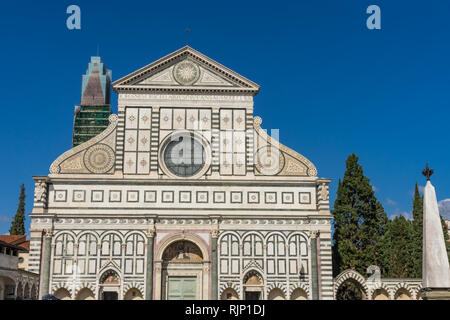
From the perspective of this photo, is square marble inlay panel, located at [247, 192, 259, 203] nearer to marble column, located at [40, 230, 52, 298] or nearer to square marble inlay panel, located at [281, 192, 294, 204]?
square marble inlay panel, located at [281, 192, 294, 204]

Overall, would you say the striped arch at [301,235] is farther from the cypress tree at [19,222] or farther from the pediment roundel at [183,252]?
the cypress tree at [19,222]

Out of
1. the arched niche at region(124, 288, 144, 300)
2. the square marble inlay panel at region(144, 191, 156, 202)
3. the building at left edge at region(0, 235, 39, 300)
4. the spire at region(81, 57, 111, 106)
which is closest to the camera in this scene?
the building at left edge at region(0, 235, 39, 300)

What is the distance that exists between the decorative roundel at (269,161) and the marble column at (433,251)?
16245mm

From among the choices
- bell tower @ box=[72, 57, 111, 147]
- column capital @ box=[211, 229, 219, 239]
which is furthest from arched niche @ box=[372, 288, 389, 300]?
bell tower @ box=[72, 57, 111, 147]

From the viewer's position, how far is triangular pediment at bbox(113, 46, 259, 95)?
108 feet

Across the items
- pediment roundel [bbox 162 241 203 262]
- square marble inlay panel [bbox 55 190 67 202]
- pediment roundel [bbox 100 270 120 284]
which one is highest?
square marble inlay panel [bbox 55 190 67 202]

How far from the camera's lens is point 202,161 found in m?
32.3

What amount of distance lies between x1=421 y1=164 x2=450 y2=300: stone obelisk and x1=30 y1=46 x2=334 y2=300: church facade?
15.3m

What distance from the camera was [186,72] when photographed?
33281mm

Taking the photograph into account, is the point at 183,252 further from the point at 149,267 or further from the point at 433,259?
the point at 433,259

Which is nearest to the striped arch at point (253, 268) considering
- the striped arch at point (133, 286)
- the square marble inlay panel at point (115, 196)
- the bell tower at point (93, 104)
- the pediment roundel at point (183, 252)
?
the pediment roundel at point (183, 252)

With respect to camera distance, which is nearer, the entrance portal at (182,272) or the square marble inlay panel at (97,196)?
the entrance portal at (182,272)

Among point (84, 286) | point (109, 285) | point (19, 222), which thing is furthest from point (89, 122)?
point (109, 285)

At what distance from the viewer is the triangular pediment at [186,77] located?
32.8 meters
